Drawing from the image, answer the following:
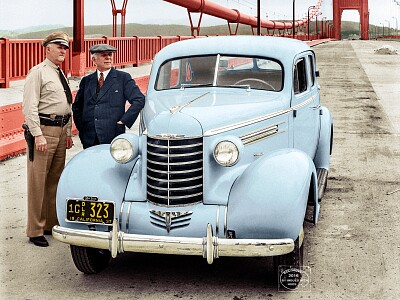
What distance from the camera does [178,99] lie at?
5727 millimetres

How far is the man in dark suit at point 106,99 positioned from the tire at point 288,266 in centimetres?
206

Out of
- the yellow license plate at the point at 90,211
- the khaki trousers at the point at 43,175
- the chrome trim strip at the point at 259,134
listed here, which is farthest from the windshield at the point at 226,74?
the yellow license plate at the point at 90,211

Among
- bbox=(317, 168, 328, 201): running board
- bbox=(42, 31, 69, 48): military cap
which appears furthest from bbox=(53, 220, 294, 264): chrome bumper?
bbox=(317, 168, 328, 201): running board

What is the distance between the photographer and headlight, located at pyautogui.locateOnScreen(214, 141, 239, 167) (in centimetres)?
484

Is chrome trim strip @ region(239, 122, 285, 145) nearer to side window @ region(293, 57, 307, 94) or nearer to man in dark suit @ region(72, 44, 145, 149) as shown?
side window @ region(293, 57, 307, 94)

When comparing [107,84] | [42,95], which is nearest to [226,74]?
[107,84]

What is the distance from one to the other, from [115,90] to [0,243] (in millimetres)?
1749

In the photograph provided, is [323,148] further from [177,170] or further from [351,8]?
[351,8]

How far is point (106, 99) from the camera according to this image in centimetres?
612

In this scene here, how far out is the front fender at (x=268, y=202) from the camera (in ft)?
15.1

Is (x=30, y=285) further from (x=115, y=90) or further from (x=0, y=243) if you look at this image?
(x=115, y=90)

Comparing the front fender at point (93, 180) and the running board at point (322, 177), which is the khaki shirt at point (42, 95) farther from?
the running board at point (322, 177)

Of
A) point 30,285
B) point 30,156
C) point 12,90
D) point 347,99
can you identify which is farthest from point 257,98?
point 347,99

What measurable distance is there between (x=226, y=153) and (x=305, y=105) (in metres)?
2.04
